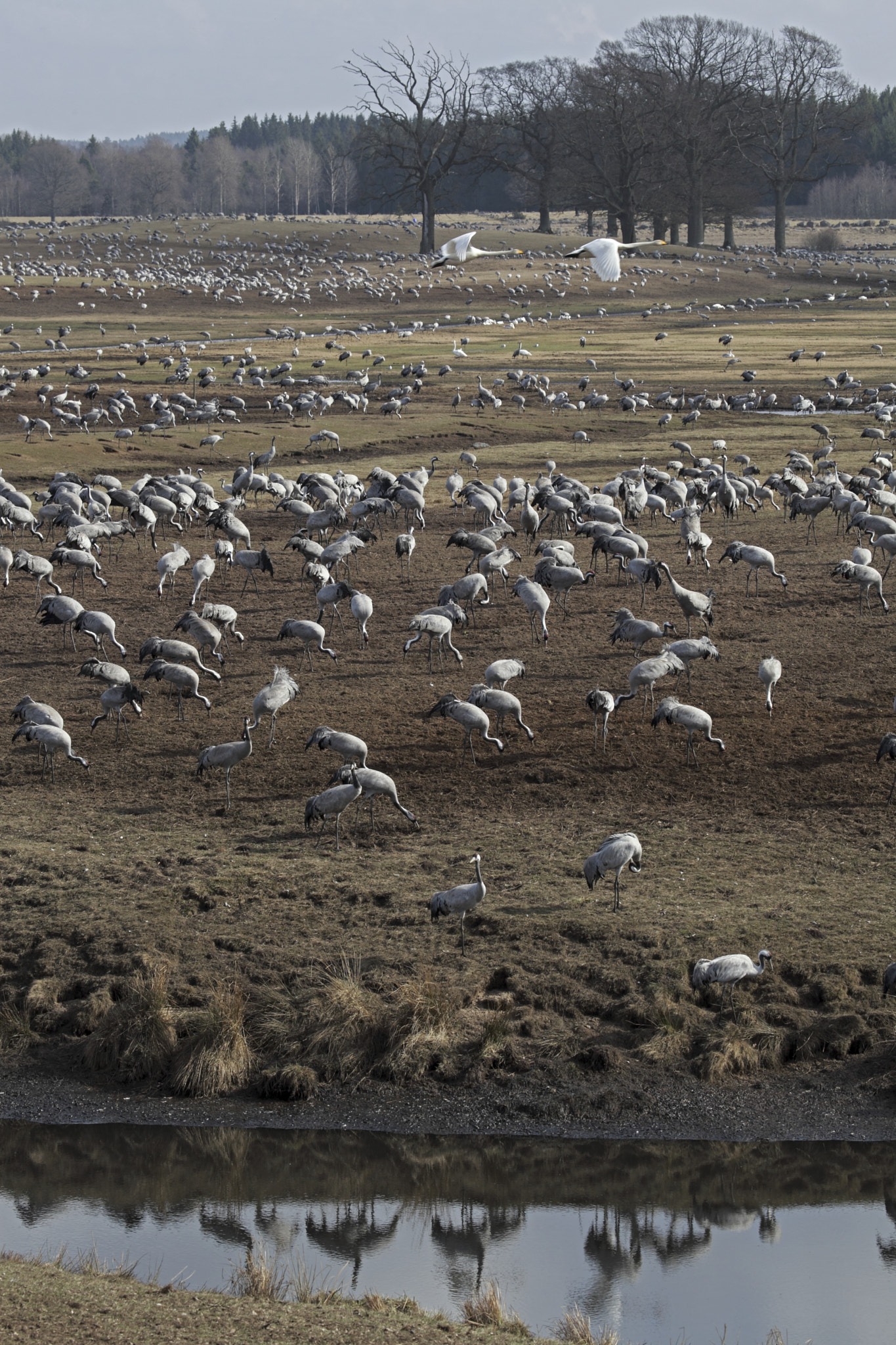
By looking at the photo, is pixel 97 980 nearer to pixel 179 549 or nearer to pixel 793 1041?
pixel 793 1041

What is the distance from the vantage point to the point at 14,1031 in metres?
11.2

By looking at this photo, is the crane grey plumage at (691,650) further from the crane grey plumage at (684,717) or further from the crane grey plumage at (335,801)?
the crane grey plumage at (335,801)

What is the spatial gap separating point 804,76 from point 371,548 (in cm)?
9077

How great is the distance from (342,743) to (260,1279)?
702 cm

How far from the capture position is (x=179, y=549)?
891 inches

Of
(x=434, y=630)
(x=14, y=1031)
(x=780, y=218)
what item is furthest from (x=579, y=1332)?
(x=780, y=218)

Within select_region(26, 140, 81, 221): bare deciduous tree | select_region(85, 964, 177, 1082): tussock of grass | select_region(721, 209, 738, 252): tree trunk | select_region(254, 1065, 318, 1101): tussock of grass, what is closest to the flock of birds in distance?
select_region(254, 1065, 318, 1101): tussock of grass

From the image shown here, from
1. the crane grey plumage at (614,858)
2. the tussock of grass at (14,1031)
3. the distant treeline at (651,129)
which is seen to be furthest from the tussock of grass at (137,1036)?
the distant treeline at (651,129)

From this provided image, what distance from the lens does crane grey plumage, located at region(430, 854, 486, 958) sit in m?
11.7

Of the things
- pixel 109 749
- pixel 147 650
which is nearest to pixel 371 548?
pixel 147 650

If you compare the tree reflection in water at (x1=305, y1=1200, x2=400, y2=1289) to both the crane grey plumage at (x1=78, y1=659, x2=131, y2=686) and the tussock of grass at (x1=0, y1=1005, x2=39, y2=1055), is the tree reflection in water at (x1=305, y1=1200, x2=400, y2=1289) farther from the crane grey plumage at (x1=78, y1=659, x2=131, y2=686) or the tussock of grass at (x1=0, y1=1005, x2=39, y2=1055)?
the crane grey plumage at (x1=78, y1=659, x2=131, y2=686)

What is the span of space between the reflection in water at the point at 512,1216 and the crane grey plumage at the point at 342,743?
5.04m

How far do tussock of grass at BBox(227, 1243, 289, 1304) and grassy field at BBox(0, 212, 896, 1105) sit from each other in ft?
6.01

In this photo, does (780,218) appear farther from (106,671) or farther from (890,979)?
(890,979)
